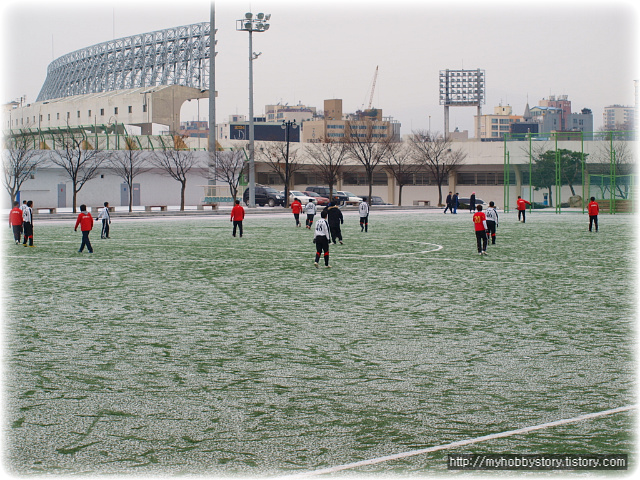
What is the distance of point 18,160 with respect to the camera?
58.4m

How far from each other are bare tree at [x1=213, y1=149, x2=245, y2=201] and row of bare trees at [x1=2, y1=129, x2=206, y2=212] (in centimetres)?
184

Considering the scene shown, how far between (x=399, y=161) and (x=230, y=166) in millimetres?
20892

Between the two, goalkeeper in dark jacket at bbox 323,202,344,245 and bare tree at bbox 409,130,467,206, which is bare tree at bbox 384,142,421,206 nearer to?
bare tree at bbox 409,130,467,206

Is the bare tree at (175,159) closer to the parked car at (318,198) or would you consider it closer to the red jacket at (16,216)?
the parked car at (318,198)

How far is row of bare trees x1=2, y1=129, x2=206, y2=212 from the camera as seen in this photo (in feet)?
200

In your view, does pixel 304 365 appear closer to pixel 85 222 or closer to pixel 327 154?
pixel 85 222

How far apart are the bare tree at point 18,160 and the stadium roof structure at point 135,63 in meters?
30.1

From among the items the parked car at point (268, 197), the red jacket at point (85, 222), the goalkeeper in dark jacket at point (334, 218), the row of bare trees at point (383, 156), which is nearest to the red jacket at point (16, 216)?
the red jacket at point (85, 222)

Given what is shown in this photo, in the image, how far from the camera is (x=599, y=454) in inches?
239

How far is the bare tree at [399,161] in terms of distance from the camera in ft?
268

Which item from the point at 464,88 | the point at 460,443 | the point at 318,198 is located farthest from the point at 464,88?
the point at 460,443

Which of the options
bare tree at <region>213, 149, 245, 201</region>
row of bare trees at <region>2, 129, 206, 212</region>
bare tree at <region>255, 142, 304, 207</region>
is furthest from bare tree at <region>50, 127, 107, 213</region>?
bare tree at <region>255, 142, 304, 207</region>

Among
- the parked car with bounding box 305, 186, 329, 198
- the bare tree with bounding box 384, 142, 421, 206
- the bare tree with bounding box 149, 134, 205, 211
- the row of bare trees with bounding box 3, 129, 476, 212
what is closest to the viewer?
the row of bare trees with bounding box 3, 129, 476, 212

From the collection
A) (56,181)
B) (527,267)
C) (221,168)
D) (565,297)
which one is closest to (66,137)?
(56,181)
